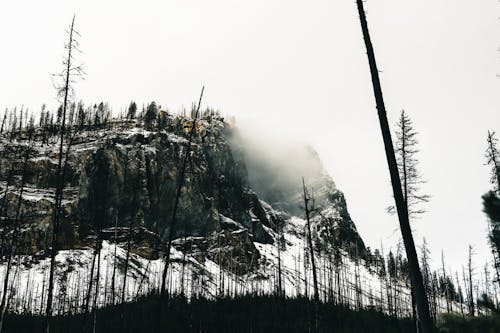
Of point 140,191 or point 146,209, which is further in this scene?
point 146,209

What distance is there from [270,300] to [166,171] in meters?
91.1

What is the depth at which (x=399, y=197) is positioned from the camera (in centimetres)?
808

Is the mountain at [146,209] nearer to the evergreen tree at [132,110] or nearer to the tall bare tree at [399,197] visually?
the evergreen tree at [132,110]

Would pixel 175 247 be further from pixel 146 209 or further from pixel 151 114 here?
pixel 151 114

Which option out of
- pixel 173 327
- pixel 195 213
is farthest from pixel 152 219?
pixel 173 327

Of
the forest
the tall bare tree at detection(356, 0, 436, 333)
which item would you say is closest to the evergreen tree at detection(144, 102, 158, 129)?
the forest

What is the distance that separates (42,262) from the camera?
8994cm

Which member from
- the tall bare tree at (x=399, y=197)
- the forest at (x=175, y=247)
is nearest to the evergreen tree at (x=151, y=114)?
the forest at (x=175, y=247)

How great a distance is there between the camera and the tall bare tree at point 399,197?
23.8ft

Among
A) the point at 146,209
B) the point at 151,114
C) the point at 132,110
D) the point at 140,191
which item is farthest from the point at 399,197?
A: the point at 132,110

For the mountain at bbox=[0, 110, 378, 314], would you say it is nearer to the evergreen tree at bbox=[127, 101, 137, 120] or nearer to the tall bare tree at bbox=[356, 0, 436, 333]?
the evergreen tree at bbox=[127, 101, 137, 120]

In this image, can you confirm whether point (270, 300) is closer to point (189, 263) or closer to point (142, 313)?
point (142, 313)

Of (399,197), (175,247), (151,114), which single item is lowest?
(399,197)

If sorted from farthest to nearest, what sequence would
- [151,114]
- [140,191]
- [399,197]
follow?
[151,114] < [140,191] < [399,197]
